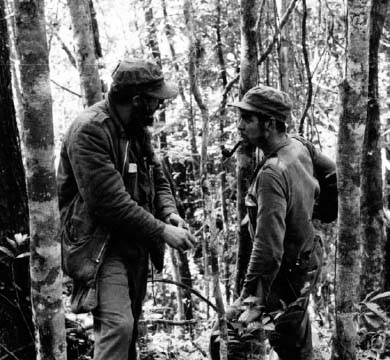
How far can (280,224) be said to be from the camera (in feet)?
12.0

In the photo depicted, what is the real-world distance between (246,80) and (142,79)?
60.2 inches

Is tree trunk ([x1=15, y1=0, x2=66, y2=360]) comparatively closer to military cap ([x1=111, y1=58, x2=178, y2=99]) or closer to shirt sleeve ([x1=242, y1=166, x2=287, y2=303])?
military cap ([x1=111, y1=58, x2=178, y2=99])

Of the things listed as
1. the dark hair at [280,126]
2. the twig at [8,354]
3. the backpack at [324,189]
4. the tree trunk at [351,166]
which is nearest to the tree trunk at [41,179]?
the twig at [8,354]

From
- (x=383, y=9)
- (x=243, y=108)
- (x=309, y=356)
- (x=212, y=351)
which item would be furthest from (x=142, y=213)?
(x=383, y=9)

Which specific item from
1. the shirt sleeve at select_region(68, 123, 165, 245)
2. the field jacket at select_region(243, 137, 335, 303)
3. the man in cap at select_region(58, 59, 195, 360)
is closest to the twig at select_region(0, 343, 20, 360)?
the man in cap at select_region(58, 59, 195, 360)

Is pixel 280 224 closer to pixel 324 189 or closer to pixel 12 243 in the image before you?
pixel 324 189

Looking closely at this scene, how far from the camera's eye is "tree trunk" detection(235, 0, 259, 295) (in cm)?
483

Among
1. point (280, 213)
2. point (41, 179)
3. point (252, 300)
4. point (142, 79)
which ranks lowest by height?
point (252, 300)

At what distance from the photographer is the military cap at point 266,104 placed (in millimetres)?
3945

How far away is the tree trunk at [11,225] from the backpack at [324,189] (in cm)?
233

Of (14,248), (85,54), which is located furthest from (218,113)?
(14,248)

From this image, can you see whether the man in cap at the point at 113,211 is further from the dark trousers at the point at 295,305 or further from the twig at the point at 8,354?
the twig at the point at 8,354

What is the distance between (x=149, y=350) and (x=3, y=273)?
1.49 meters

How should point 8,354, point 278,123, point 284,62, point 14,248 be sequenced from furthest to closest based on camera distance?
point 284,62
point 8,354
point 14,248
point 278,123
